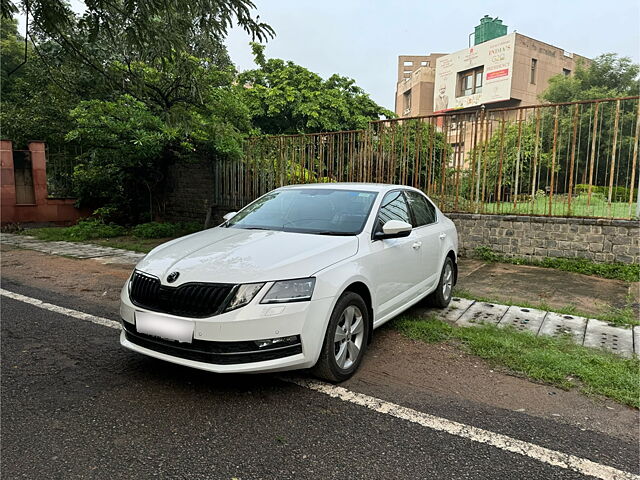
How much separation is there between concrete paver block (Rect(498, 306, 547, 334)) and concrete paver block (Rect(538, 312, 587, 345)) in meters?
0.07

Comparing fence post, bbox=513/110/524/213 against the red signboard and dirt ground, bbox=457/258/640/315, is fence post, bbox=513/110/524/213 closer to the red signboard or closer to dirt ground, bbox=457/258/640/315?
dirt ground, bbox=457/258/640/315

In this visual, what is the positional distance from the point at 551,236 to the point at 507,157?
65.4 inches

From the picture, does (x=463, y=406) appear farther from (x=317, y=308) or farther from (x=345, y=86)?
(x=345, y=86)

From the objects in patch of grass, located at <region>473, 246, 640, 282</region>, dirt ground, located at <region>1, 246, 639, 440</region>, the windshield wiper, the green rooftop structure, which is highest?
the green rooftop structure

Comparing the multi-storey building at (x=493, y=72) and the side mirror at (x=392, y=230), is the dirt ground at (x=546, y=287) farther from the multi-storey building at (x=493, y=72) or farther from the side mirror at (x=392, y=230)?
the multi-storey building at (x=493, y=72)

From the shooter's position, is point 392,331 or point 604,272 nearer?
point 392,331

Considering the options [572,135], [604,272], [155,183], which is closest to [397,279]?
[604,272]

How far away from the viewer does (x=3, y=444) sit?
99.3 inches

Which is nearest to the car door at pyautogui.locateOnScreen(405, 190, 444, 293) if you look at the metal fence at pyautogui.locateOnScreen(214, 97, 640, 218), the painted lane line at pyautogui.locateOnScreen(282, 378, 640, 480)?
the painted lane line at pyautogui.locateOnScreen(282, 378, 640, 480)

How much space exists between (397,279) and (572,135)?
5541 millimetres

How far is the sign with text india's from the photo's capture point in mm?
42156

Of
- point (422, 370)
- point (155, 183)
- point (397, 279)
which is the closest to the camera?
point (422, 370)

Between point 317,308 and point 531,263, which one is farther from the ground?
point 317,308

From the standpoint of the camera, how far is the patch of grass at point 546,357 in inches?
134
